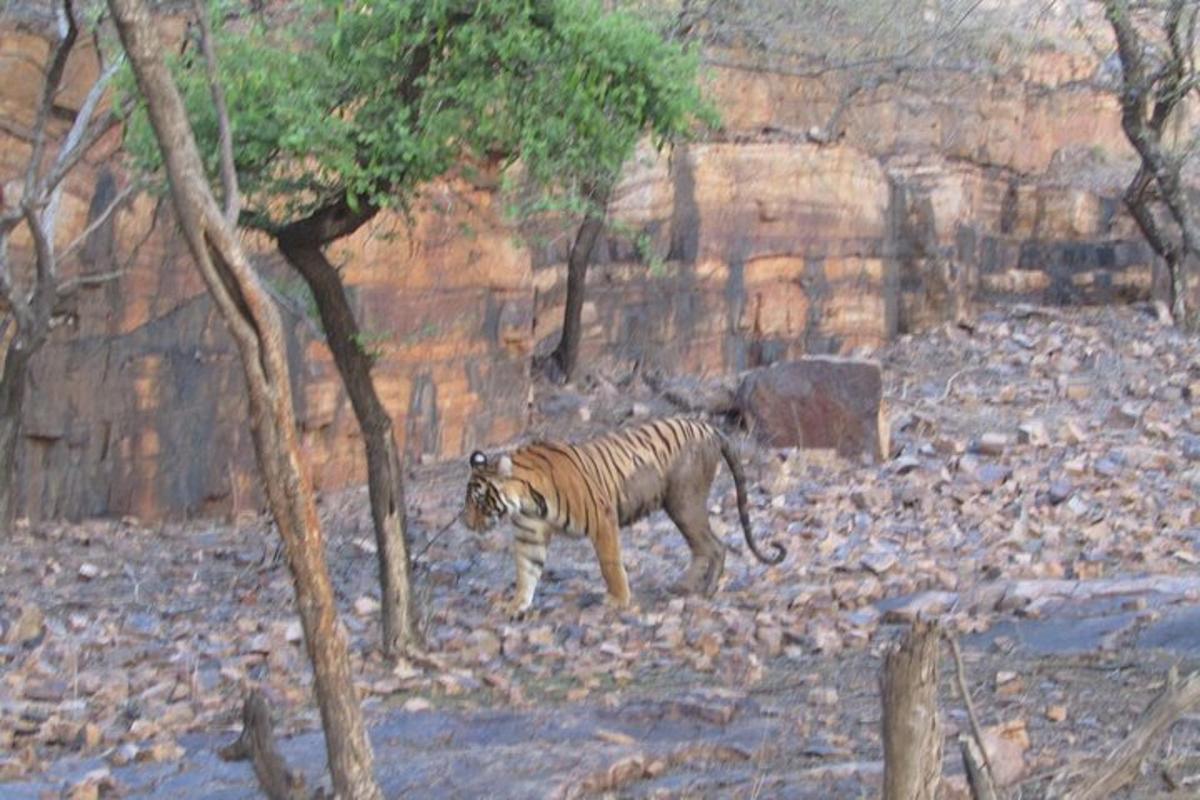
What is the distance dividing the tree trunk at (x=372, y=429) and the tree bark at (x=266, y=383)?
9.96 ft

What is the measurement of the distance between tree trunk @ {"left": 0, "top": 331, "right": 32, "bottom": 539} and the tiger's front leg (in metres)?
4.03

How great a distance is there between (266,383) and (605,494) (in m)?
5.28

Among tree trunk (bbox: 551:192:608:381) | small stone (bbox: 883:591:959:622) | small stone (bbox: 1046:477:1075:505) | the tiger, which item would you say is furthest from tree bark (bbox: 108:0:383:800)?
tree trunk (bbox: 551:192:608:381)

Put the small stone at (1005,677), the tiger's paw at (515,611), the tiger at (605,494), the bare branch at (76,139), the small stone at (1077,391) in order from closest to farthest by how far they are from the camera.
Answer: the small stone at (1005,677)
the tiger's paw at (515,611)
the tiger at (605,494)
the bare branch at (76,139)
the small stone at (1077,391)

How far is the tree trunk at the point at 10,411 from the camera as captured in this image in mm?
11609

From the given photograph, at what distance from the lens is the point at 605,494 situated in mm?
10477

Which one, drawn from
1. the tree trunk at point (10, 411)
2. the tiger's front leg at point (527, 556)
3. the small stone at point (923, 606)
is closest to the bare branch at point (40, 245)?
the tree trunk at point (10, 411)

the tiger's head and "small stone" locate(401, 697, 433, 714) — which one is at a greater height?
the tiger's head

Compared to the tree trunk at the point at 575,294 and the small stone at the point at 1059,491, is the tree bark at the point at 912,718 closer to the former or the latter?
the small stone at the point at 1059,491

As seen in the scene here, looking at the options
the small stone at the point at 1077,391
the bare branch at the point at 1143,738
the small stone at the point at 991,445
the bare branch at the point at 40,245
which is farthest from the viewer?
the small stone at the point at 1077,391

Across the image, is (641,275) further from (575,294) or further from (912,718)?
(912,718)

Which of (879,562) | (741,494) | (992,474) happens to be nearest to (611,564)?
(741,494)

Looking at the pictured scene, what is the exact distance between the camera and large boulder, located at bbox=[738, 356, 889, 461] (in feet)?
48.8

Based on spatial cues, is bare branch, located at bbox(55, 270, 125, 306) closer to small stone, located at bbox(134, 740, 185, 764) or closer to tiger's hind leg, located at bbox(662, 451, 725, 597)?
tiger's hind leg, located at bbox(662, 451, 725, 597)
